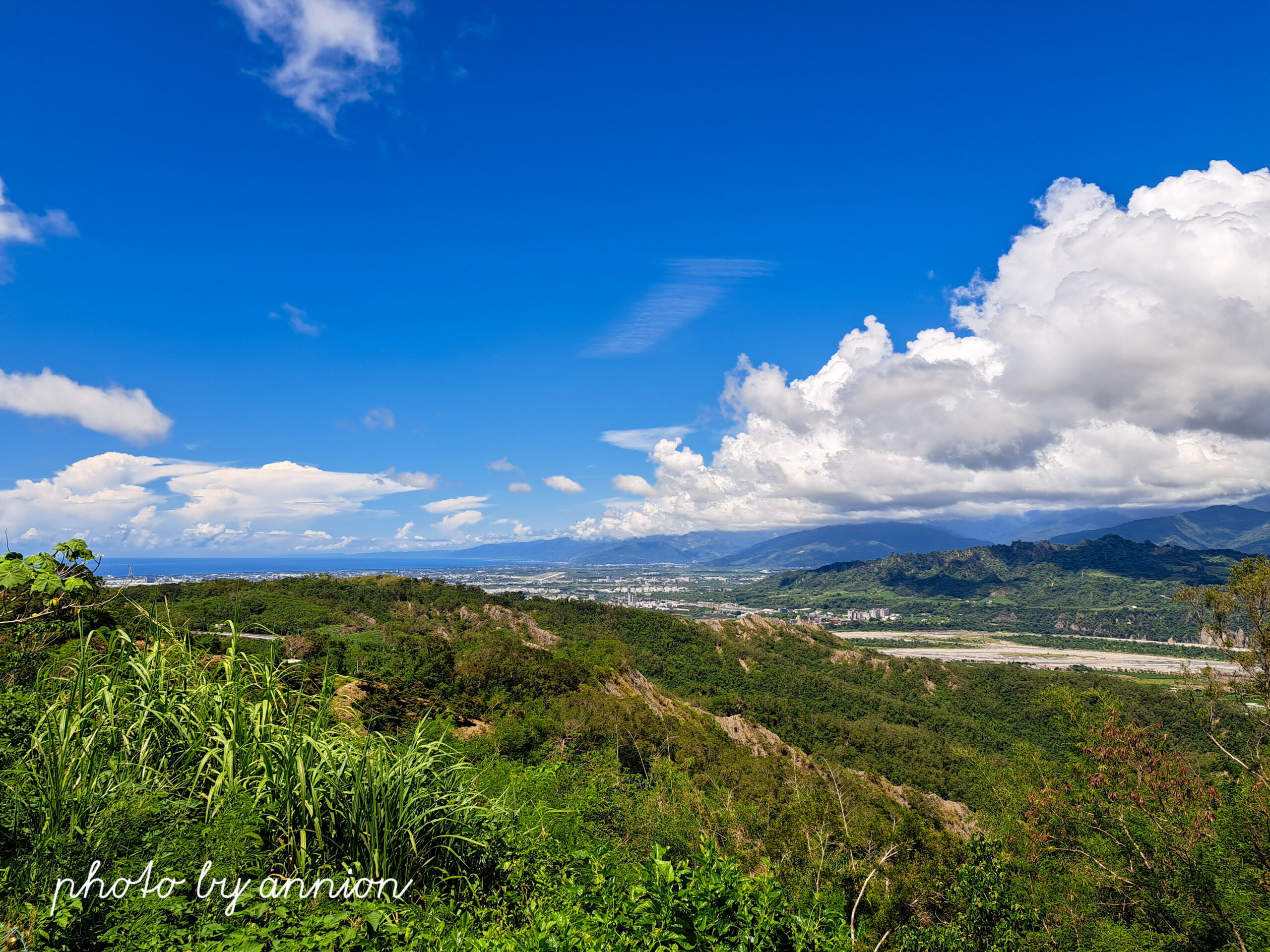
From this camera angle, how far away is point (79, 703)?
4238 mm

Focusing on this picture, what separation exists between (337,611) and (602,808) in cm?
5135

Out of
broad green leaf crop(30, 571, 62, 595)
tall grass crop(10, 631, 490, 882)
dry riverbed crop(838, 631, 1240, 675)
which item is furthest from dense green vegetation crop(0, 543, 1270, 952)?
dry riverbed crop(838, 631, 1240, 675)

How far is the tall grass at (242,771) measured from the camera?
373 centimetres

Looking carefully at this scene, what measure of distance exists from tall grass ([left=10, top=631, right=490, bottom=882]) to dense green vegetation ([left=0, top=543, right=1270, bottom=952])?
3cm

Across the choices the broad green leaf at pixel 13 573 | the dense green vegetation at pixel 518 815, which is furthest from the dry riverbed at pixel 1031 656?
the broad green leaf at pixel 13 573

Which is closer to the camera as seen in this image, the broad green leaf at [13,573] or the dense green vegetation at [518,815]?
the dense green vegetation at [518,815]

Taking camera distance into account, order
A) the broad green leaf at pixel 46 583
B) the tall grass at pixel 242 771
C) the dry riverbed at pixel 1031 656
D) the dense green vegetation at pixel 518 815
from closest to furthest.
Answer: the dense green vegetation at pixel 518 815, the tall grass at pixel 242 771, the broad green leaf at pixel 46 583, the dry riverbed at pixel 1031 656

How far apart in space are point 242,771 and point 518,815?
8.51ft

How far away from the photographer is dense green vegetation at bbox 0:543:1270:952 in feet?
11.2

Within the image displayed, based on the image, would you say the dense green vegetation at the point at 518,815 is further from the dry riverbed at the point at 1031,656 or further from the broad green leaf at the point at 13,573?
the dry riverbed at the point at 1031,656

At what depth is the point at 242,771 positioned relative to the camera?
13.9 feet

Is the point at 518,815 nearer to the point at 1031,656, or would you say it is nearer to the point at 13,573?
the point at 13,573

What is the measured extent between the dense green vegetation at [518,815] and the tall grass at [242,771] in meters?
0.03

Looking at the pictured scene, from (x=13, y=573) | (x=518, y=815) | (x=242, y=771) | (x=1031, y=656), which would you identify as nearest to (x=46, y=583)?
(x=13, y=573)
